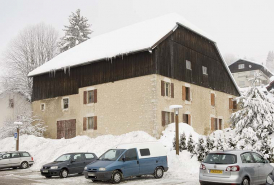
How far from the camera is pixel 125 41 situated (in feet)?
99.6

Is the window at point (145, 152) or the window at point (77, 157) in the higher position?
the window at point (145, 152)

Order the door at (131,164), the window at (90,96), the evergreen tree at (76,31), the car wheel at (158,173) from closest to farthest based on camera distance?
the door at (131,164), the car wheel at (158,173), the window at (90,96), the evergreen tree at (76,31)

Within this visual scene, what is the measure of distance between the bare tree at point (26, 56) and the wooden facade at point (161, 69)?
805cm

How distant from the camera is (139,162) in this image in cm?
1603

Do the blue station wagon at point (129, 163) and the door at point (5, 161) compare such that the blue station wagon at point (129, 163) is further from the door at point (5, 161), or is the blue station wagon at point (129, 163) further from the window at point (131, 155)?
the door at point (5, 161)

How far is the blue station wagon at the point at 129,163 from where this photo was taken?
15.0 meters

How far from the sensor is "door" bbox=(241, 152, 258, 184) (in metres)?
12.1

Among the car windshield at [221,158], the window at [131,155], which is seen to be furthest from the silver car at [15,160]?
the car windshield at [221,158]

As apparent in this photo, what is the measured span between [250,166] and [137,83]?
16.1m

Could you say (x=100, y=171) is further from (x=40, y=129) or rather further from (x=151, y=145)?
(x=40, y=129)

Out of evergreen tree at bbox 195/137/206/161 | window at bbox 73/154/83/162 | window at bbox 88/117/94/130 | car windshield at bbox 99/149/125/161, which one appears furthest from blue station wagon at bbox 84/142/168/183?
window at bbox 88/117/94/130

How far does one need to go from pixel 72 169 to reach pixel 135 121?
370 inches

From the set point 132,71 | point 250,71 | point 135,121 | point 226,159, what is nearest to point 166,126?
point 135,121

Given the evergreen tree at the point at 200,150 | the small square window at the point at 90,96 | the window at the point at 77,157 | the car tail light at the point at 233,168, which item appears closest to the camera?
the car tail light at the point at 233,168
